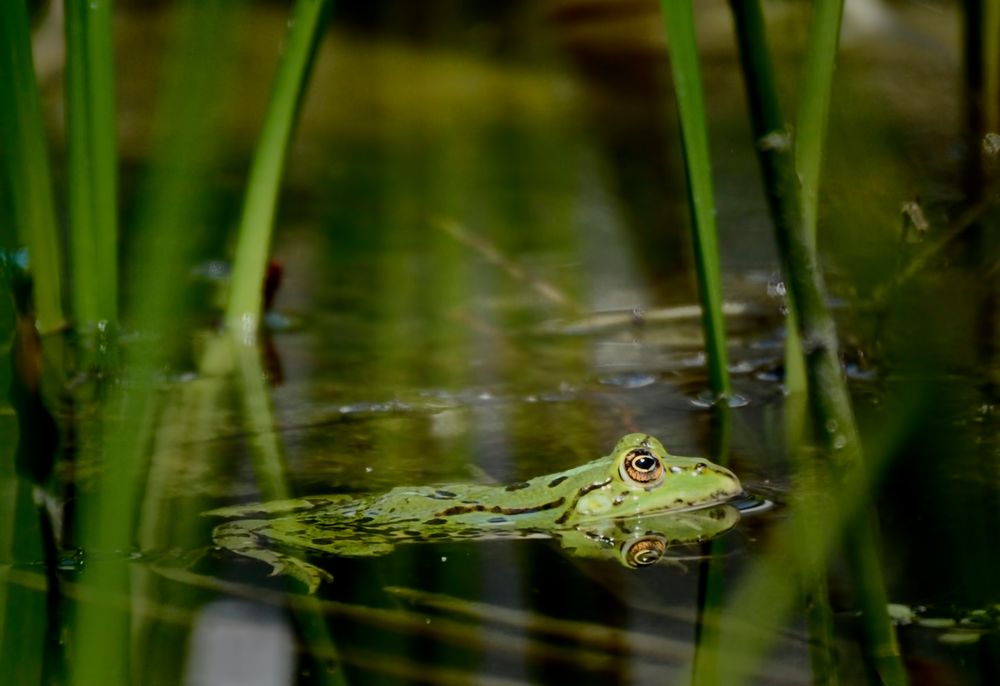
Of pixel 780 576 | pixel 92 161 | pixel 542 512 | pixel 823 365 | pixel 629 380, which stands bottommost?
pixel 780 576

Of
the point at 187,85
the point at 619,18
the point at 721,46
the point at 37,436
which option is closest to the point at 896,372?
the point at 37,436

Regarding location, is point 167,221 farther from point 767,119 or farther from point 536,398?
point 536,398

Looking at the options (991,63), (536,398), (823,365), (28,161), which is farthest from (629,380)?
(991,63)

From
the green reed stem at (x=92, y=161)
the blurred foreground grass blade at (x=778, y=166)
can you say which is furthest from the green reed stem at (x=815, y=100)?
the green reed stem at (x=92, y=161)

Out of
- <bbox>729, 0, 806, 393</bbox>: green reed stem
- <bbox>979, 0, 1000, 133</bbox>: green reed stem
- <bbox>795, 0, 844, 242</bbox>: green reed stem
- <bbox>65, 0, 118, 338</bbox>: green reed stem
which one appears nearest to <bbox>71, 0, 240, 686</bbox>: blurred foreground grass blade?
<bbox>729, 0, 806, 393</bbox>: green reed stem

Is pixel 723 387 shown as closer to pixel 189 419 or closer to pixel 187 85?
pixel 189 419
